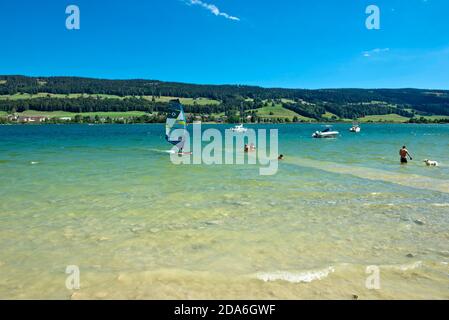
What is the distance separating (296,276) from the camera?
8375mm

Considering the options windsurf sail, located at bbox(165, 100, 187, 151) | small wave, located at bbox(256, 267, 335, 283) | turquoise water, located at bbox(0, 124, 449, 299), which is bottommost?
small wave, located at bbox(256, 267, 335, 283)

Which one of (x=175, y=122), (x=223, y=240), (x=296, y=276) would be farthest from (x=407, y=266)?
(x=175, y=122)

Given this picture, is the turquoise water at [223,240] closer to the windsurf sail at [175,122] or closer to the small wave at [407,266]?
the small wave at [407,266]

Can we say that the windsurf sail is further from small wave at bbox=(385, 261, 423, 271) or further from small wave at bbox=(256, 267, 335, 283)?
small wave at bbox=(385, 261, 423, 271)

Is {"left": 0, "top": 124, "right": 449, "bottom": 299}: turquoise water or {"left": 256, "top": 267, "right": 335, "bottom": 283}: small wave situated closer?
{"left": 0, "top": 124, "right": 449, "bottom": 299}: turquoise water

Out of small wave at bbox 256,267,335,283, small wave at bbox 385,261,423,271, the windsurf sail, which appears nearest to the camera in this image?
small wave at bbox 256,267,335,283

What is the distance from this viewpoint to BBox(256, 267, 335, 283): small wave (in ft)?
26.9

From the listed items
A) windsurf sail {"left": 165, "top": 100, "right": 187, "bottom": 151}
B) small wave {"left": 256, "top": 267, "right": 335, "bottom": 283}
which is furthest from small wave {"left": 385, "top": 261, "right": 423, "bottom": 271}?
windsurf sail {"left": 165, "top": 100, "right": 187, "bottom": 151}

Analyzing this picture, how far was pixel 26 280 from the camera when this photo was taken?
8.09 meters

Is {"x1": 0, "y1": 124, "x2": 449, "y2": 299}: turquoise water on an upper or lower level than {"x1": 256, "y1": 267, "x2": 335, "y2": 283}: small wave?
upper

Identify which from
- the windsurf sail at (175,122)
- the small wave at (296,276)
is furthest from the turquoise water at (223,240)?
the windsurf sail at (175,122)
